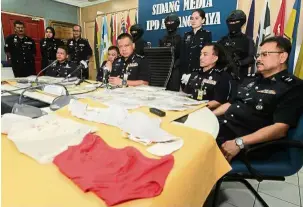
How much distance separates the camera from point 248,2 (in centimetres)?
322

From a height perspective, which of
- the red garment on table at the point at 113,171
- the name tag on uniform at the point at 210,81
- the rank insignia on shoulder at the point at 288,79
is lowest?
the red garment on table at the point at 113,171

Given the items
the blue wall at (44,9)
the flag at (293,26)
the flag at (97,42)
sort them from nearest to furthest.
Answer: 1. the flag at (293,26)
2. the blue wall at (44,9)
3. the flag at (97,42)

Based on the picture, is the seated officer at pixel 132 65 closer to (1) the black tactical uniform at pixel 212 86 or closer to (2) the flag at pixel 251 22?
(1) the black tactical uniform at pixel 212 86

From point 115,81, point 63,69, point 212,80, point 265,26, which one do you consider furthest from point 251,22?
point 63,69

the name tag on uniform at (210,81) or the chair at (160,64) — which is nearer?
the name tag on uniform at (210,81)

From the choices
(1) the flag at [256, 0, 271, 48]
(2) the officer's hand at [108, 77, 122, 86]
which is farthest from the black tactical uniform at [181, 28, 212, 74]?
(2) the officer's hand at [108, 77, 122, 86]

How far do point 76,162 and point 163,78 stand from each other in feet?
5.72

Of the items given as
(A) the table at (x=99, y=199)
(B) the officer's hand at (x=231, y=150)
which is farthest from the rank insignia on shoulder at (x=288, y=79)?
(A) the table at (x=99, y=199)

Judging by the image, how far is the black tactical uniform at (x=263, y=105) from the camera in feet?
3.68

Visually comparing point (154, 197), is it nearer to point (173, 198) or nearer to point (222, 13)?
point (173, 198)

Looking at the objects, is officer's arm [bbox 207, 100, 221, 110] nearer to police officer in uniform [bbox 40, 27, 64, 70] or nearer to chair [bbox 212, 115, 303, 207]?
chair [bbox 212, 115, 303, 207]

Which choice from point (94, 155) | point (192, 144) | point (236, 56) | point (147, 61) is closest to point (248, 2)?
point (236, 56)

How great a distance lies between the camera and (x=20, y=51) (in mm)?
4473

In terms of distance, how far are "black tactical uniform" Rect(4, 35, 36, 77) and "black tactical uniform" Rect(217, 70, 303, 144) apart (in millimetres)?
4664
